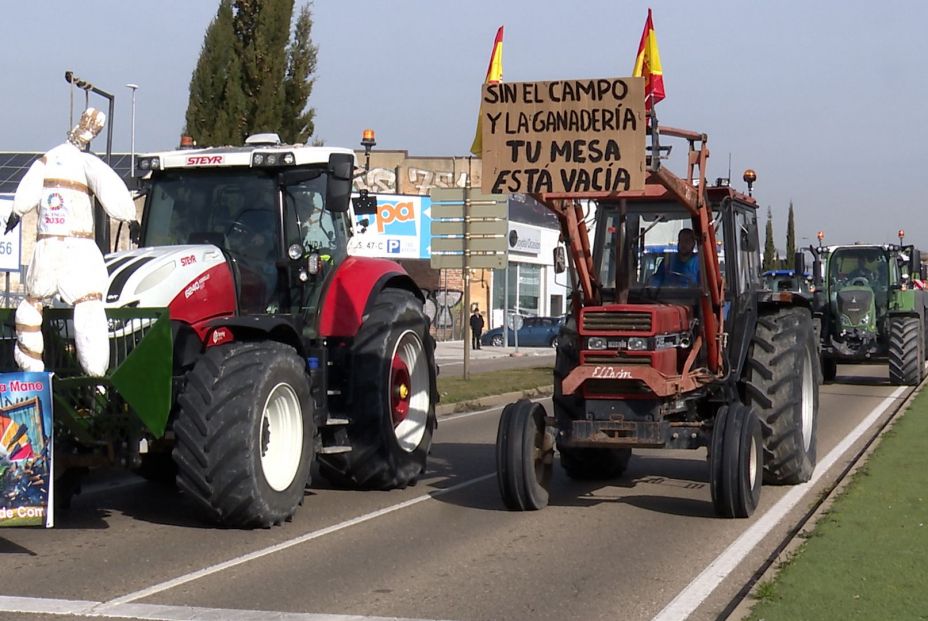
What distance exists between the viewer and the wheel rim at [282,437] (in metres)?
9.71

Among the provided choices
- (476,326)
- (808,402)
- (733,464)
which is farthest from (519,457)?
(476,326)

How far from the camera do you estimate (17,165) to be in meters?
51.2

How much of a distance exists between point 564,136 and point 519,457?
2.48 meters

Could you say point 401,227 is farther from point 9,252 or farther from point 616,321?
point 616,321

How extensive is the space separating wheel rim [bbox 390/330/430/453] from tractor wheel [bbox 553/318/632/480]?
136 centimetres

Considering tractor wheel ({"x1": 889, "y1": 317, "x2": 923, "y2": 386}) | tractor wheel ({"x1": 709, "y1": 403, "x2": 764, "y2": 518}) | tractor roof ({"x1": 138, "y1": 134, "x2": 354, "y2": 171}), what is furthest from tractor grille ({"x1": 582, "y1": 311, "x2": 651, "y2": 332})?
tractor wheel ({"x1": 889, "y1": 317, "x2": 923, "y2": 386})

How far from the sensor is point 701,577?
805 centimetres

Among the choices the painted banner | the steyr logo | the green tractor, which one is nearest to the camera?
the steyr logo

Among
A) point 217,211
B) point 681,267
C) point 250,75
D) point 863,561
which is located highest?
point 250,75

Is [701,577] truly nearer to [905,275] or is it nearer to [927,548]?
[927,548]

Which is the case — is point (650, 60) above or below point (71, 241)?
above

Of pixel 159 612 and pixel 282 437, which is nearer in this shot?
pixel 159 612

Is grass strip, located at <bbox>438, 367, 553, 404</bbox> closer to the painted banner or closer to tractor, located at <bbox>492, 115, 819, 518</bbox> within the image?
tractor, located at <bbox>492, 115, 819, 518</bbox>

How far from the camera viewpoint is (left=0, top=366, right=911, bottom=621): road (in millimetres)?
7277
